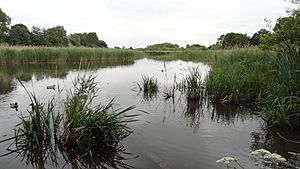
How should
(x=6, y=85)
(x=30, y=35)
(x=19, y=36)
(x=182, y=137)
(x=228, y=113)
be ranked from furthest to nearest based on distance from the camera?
1. (x=30, y=35)
2. (x=19, y=36)
3. (x=6, y=85)
4. (x=228, y=113)
5. (x=182, y=137)

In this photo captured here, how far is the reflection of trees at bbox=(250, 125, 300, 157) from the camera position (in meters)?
4.86

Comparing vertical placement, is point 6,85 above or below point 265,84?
below

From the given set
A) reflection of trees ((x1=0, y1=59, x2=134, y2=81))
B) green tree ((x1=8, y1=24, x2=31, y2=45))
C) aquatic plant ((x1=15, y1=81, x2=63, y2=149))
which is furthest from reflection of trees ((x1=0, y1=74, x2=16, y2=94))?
green tree ((x1=8, y1=24, x2=31, y2=45))

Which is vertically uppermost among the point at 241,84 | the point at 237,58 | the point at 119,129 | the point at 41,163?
the point at 237,58

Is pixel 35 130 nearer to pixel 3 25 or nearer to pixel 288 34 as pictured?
pixel 288 34

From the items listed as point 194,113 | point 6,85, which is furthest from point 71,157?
point 6,85

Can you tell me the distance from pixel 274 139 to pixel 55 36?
5264cm

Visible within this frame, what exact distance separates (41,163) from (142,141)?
1745 mm

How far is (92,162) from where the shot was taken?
14.1ft

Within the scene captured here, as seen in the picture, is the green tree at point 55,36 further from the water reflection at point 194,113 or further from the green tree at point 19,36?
the water reflection at point 194,113

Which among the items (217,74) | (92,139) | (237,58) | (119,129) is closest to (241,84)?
(217,74)

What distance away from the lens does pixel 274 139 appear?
5.33m

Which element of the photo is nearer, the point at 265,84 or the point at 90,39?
the point at 265,84

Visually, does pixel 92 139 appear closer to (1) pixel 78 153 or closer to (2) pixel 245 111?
(1) pixel 78 153
